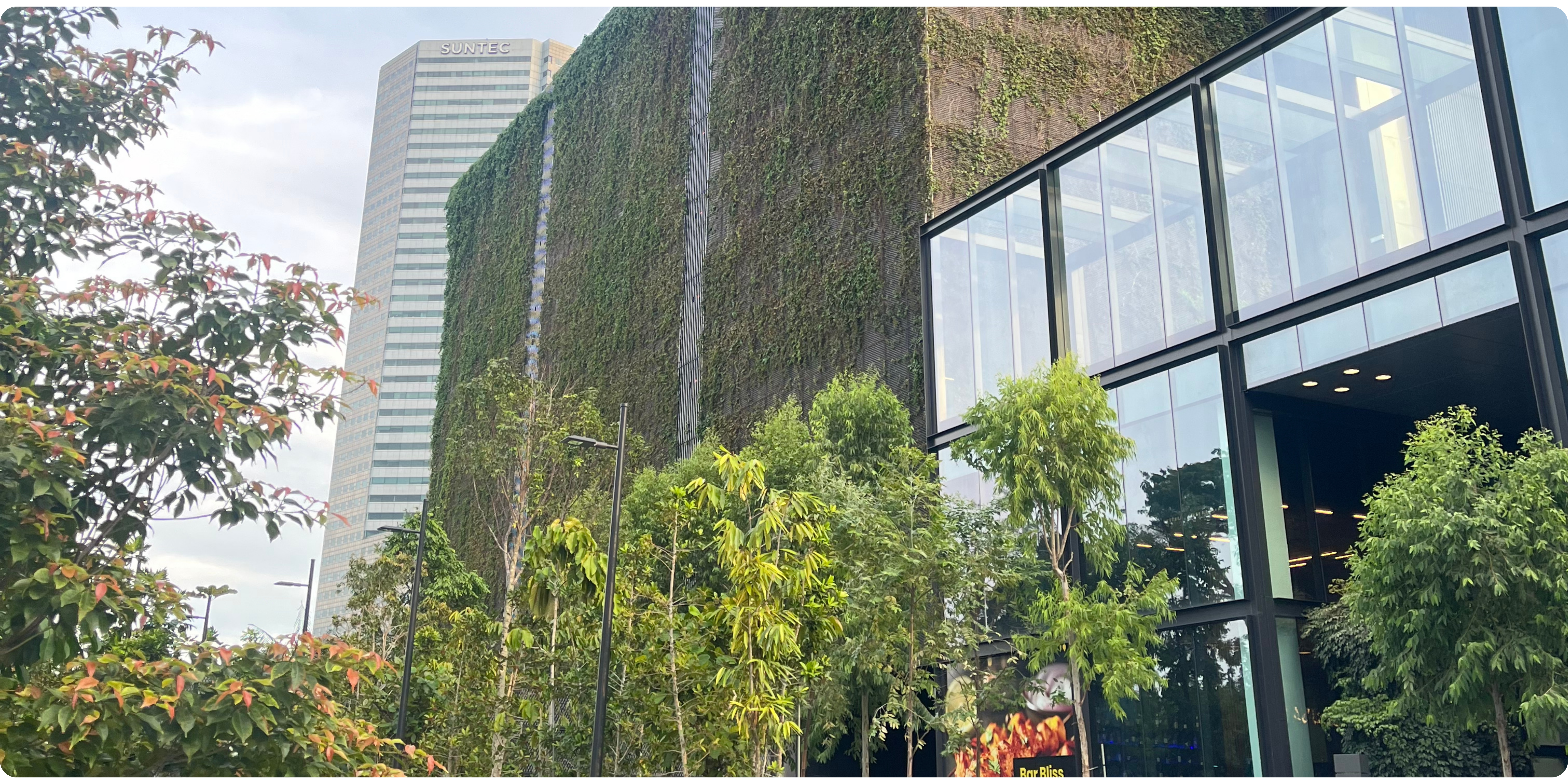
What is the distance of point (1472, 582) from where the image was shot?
1560cm

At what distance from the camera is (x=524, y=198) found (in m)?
71.4

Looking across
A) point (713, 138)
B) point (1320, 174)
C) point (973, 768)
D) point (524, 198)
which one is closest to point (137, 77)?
point (1320, 174)

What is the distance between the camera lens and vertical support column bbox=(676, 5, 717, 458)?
47.5 metres

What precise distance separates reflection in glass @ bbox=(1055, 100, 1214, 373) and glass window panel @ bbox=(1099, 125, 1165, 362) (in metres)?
0.02

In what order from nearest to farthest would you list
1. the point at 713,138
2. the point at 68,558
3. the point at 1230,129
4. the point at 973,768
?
the point at 68,558, the point at 1230,129, the point at 973,768, the point at 713,138

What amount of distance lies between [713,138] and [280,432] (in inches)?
1724

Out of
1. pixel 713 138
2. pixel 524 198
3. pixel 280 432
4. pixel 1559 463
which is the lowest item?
pixel 280 432

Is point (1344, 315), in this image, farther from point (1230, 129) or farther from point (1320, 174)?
point (1230, 129)

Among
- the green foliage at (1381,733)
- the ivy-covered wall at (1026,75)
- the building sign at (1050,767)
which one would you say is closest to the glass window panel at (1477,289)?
the green foliage at (1381,733)

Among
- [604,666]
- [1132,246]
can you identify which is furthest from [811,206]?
[604,666]

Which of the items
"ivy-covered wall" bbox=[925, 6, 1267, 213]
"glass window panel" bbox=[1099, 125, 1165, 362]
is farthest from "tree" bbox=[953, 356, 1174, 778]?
"ivy-covered wall" bbox=[925, 6, 1267, 213]

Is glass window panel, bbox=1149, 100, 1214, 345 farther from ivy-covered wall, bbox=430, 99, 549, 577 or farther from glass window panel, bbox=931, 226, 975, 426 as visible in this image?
ivy-covered wall, bbox=430, 99, 549, 577

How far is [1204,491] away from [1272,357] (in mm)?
2960

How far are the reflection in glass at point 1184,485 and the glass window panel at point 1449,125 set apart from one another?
5.23m
